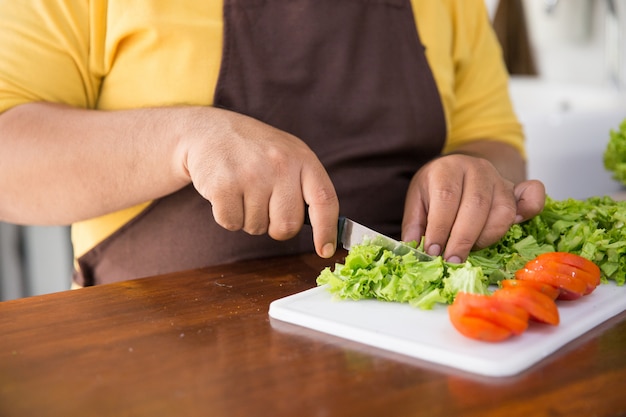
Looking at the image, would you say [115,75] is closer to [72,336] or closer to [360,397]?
[72,336]

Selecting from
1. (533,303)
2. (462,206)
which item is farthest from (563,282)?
(462,206)

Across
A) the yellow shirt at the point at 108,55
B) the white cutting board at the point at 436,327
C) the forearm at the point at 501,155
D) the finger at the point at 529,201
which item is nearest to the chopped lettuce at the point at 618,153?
the forearm at the point at 501,155

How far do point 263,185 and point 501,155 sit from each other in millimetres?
674

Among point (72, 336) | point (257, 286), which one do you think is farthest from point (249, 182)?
point (72, 336)

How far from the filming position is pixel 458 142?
162 cm

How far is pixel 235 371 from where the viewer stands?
0.74 m

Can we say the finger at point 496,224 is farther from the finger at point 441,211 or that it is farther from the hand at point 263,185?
the hand at point 263,185

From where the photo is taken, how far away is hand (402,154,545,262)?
3.45ft

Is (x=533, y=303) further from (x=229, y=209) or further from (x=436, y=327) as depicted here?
(x=229, y=209)

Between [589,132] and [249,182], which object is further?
[589,132]

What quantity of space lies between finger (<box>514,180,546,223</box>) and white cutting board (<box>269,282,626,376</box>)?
17 centimetres

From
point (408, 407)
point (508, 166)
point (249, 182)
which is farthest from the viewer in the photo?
point (508, 166)

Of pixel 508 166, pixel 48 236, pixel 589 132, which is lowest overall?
pixel 48 236

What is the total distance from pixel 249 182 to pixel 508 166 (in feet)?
2.23
